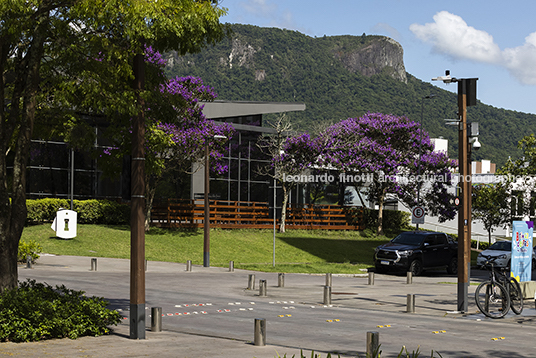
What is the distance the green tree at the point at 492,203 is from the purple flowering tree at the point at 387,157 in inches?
162

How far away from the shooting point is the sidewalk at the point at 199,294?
890 cm

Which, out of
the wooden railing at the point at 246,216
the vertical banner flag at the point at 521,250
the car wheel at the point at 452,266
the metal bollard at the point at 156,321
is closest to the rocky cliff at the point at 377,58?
the wooden railing at the point at 246,216

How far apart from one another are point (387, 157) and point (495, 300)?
99.0 ft

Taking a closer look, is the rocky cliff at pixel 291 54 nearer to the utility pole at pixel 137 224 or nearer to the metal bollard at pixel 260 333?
the utility pole at pixel 137 224

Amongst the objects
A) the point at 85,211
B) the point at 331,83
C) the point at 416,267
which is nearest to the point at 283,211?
the point at 85,211

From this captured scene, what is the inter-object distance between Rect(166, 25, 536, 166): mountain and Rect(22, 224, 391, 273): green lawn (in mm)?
55859

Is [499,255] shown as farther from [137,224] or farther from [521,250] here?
[137,224]

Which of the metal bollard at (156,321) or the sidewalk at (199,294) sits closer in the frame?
the sidewalk at (199,294)

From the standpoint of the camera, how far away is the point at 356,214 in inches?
1831

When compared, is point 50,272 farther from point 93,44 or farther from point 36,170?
point 36,170

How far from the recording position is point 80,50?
10508 millimetres

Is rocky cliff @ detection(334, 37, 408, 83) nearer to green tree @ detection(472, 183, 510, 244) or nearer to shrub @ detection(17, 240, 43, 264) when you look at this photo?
green tree @ detection(472, 183, 510, 244)

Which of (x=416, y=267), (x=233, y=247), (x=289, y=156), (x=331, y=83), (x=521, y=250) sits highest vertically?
(x=331, y=83)

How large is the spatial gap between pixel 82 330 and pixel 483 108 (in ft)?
402
